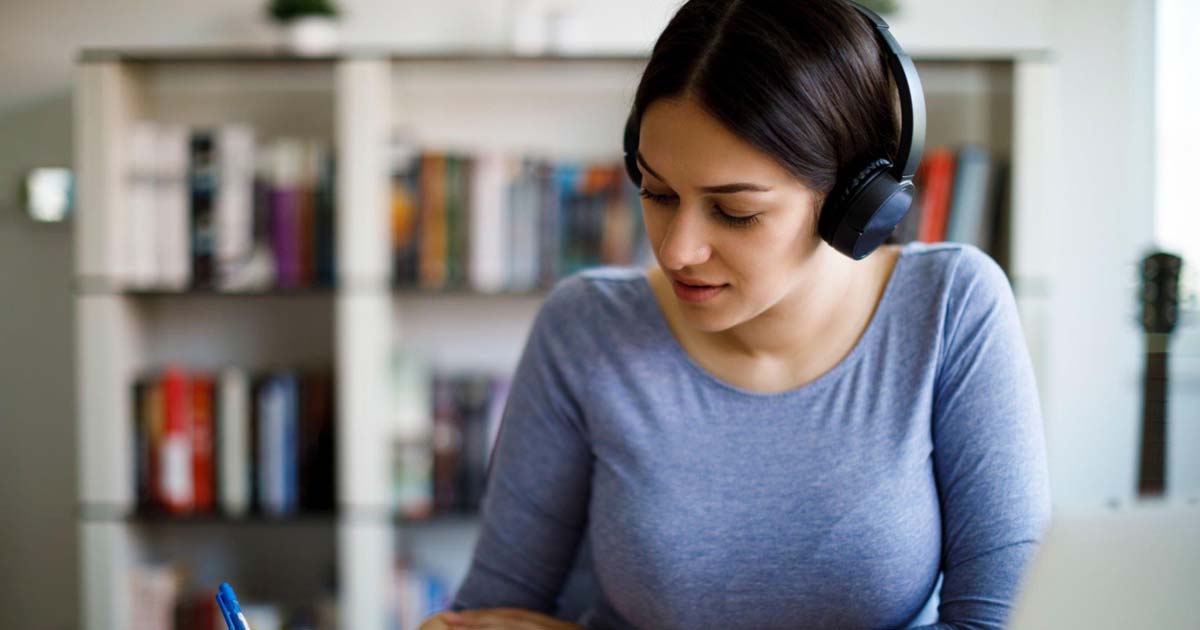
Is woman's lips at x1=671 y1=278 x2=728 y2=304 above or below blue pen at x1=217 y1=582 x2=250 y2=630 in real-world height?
above

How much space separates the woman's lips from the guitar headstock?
1261 millimetres

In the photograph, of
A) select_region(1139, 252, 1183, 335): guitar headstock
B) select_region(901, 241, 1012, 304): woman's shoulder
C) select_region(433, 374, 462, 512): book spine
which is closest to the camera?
select_region(901, 241, 1012, 304): woman's shoulder

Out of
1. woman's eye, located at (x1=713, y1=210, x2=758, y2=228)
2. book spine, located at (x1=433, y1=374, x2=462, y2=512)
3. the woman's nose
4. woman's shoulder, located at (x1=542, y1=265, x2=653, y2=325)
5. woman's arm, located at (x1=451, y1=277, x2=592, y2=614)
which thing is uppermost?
woman's eye, located at (x1=713, y1=210, x2=758, y2=228)

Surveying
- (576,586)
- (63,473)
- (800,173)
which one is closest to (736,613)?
(576,586)

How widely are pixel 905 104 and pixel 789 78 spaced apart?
0.12m

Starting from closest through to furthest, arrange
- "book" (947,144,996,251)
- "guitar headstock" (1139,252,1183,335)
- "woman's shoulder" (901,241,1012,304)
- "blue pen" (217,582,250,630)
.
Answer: "blue pen" (217,582,250,630) < "woman's shoulder" (901,241,1012,304) < "guitar headstock" (1139,252,1183,335) < "book" (947,144,996,251)

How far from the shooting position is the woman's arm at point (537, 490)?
111 centimetres

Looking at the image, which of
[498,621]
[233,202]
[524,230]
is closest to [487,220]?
[524,230]

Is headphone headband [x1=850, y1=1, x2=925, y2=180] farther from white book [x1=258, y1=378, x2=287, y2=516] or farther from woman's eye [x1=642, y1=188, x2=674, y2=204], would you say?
white book [x1=258, y1=378, x2=287, y2=516]

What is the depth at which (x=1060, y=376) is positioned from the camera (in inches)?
97.6

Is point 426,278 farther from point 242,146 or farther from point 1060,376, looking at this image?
point 1060,376

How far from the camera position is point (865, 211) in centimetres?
92

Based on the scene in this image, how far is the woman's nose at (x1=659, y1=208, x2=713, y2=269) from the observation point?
93cm

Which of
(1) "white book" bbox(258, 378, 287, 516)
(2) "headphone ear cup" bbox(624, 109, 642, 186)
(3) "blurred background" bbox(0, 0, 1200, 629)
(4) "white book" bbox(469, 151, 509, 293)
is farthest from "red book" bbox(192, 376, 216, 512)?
(2) "headphone ear cup" bbox(624, 109, 642, 186)
